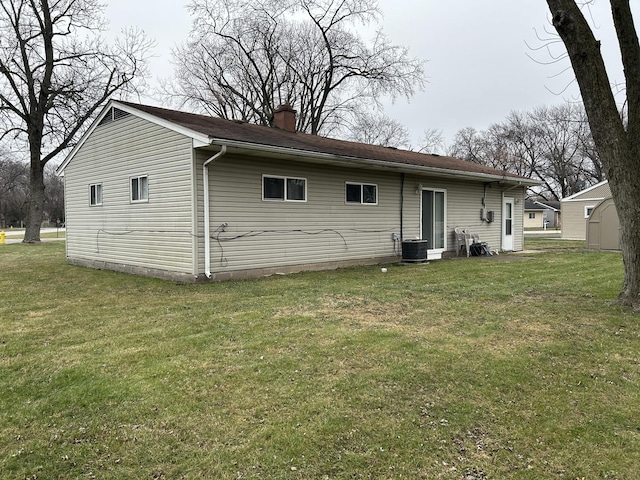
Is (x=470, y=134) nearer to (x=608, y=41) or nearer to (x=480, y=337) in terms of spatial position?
(x=608, y=41)

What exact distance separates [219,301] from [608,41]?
7.81 meters

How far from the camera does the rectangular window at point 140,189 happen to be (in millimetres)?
10211

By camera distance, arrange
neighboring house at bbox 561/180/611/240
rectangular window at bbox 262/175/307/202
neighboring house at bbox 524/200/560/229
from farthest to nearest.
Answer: neighboring house at bbox 524/200/560/229 → neighboring house at bbox 561/180/611/240 → rectangular window at bbox 262/175/307/202

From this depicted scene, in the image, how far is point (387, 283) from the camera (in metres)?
8.66

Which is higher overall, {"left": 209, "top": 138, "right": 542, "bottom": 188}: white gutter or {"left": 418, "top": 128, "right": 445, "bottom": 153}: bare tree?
{"left": 418, "top": 128, "right": 445, "bottom": 153}: bare tree

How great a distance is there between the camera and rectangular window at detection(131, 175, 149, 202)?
10211mm

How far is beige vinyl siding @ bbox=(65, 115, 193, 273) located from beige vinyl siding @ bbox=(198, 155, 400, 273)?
687 mm

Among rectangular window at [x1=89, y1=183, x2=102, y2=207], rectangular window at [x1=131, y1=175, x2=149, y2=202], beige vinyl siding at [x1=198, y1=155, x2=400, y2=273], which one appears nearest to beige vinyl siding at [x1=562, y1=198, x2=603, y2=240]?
beige vinyl siding at [x1=198, y1=155, x2=400, y2=273]

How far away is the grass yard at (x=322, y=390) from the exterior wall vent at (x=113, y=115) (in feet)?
19.0

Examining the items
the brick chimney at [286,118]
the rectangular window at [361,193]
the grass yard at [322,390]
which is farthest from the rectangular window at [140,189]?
the brick chimney at [286,118]

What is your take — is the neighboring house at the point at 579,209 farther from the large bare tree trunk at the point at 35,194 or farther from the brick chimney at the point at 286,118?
the large bare tree trunk at the point at 35,194

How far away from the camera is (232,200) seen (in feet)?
30.3

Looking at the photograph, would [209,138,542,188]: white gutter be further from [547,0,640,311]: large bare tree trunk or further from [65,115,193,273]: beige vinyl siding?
[547,0,640,311]: large bare tree trunk

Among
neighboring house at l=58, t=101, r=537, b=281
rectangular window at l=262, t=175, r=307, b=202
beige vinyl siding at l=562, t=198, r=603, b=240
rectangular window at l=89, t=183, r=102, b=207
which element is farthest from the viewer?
beige vinyl siding at l=562, t=198, r=603, b=240
